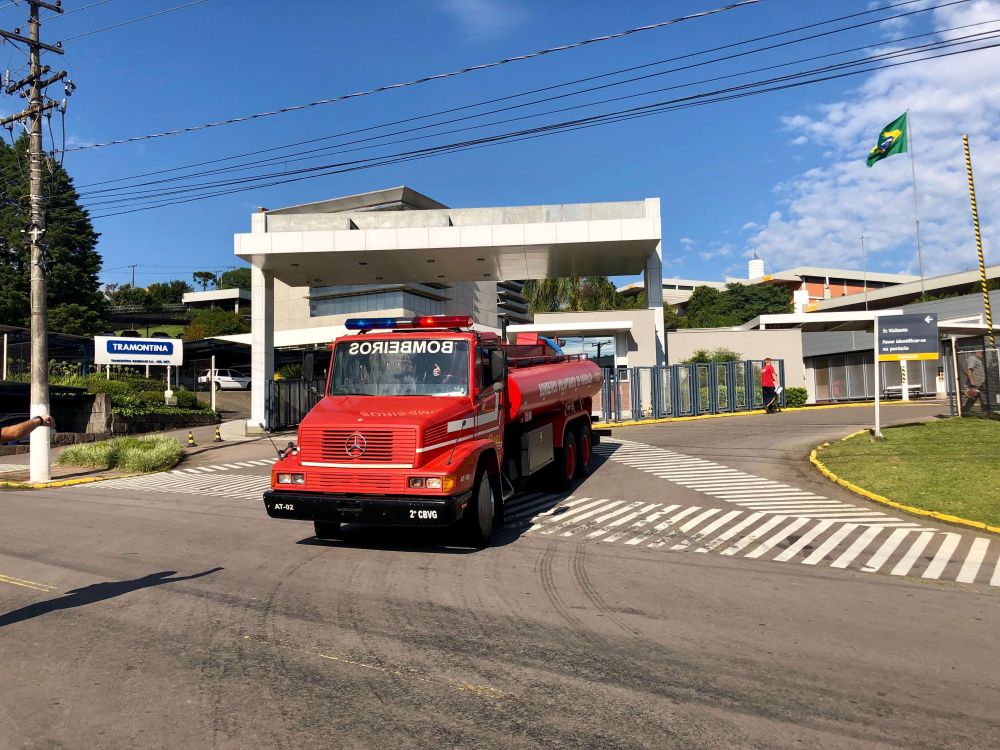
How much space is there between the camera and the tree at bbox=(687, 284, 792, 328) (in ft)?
260

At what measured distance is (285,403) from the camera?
30.0 meters

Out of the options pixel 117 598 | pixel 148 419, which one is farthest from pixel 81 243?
pixel 117 598

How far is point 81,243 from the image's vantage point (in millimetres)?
67188

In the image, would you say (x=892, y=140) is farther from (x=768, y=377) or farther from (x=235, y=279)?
(x=235, y=279)

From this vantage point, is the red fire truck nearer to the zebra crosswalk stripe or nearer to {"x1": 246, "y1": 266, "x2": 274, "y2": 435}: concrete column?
the zebra crosswalk stripe

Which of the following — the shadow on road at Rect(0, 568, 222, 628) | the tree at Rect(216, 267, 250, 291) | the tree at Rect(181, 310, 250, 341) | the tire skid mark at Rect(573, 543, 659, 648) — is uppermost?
the tree at Rect(216, 267, 250, 291)

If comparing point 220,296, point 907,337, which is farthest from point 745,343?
point 220,296

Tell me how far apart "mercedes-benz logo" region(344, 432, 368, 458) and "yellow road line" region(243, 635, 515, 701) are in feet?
9.92

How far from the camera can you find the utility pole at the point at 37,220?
17.5 meters

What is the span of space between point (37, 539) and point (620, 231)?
20.9 m

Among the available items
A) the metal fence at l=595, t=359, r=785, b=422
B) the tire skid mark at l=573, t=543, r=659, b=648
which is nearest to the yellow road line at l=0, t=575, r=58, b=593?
the tire skid mark at l=573, t=543, r=659, b=648

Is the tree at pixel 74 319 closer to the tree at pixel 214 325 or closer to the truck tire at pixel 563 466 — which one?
the tree at pixel 214 325

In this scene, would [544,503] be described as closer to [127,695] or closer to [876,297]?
[127,695]

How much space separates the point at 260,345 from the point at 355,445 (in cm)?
2308
